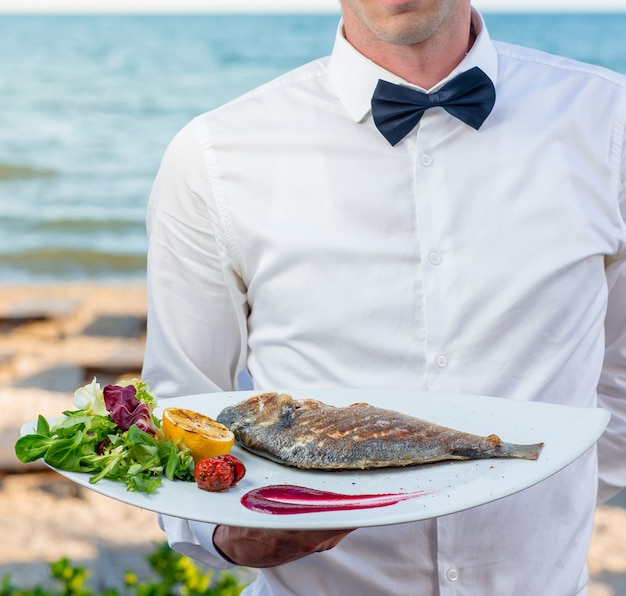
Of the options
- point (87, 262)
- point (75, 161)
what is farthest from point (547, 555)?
point (75, 161)

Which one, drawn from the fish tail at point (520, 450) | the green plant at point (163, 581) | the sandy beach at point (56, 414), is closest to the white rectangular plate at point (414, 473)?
the fish tail at point (520, 450)

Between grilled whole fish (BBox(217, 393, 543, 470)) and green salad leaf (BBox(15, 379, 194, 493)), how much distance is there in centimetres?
15

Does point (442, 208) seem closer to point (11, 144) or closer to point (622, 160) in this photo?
point (622, 160)

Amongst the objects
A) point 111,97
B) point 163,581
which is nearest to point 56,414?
point 163,581

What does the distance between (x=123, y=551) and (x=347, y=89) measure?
3.59 meters

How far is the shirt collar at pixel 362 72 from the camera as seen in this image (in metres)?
2.00

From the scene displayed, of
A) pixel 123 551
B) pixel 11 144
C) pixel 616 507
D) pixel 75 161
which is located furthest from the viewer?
pixel 11 144

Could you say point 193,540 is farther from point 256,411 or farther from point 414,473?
point 414,473

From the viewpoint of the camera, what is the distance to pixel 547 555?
192cm

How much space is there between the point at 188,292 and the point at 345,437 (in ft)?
2.08

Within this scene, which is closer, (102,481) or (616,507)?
(102,481)

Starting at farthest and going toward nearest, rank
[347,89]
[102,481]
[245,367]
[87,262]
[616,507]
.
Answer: [87,262]
[616,507]
[245,367]
[347,89]
[102,481]

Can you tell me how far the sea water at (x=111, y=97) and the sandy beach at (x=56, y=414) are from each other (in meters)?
3.14

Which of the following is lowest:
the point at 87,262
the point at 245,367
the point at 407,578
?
the point at 87,262
